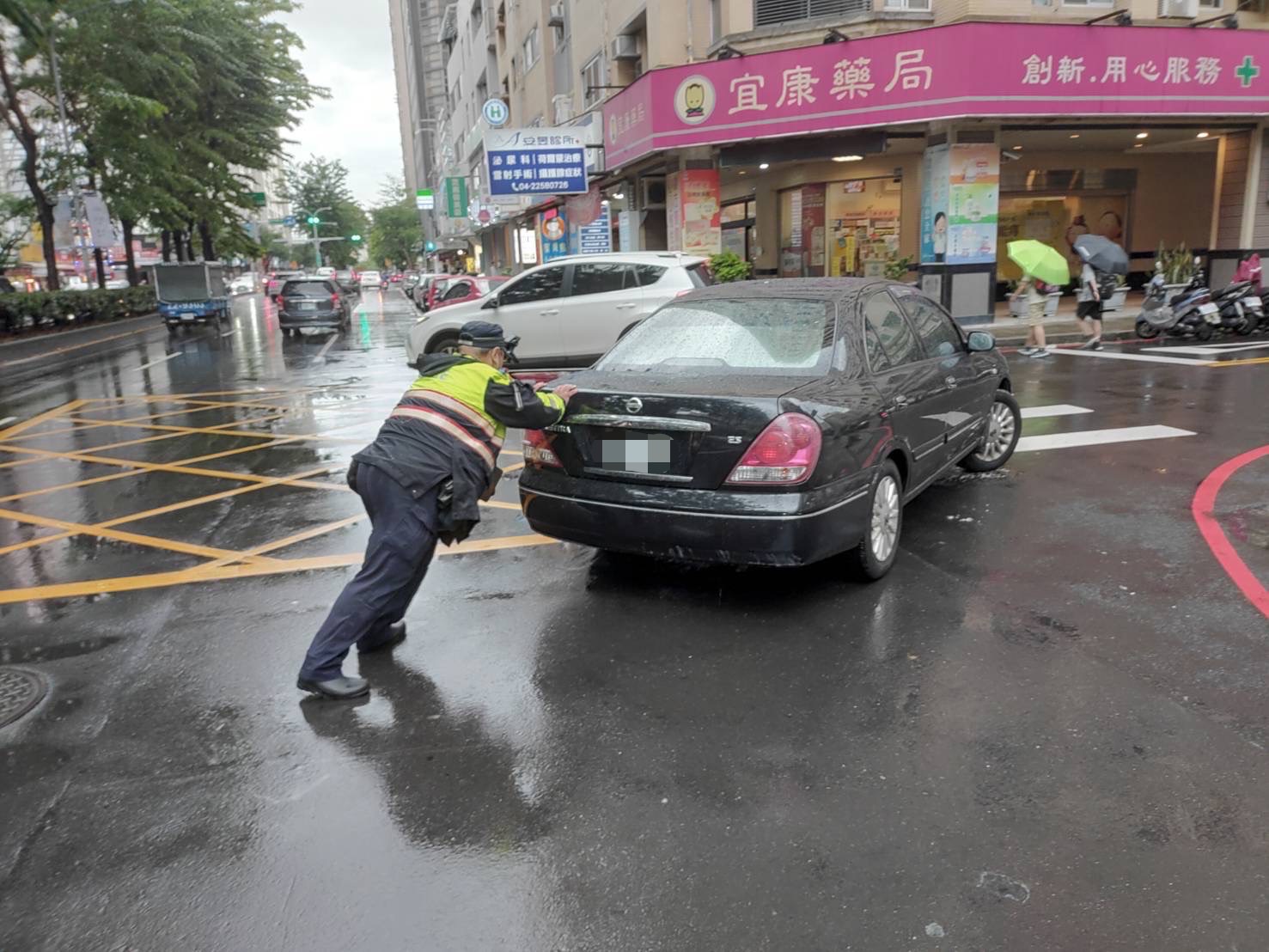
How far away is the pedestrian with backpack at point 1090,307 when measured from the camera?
14.4 metres

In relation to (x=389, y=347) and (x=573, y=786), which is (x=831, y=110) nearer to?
(x=389, y=347)

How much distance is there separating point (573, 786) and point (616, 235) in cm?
2522

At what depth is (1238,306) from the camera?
51.9ft

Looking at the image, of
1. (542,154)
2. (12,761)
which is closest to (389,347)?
(542,154)

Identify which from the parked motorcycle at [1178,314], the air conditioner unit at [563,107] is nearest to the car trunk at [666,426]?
the parked motorcycle at [1178,314]

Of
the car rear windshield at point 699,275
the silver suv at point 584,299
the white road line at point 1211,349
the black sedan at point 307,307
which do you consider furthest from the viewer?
the black sedan at point 307,307

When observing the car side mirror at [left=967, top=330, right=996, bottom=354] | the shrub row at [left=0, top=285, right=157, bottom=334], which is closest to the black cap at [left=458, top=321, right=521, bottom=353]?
the car side mirror at [left=967, top=330, right=996, bottom=354]

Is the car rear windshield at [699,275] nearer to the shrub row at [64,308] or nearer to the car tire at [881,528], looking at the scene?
the car tire at [881,528]

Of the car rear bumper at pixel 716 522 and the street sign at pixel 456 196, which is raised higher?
the street sign at pixel 456 196

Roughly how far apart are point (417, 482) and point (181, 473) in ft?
19.2

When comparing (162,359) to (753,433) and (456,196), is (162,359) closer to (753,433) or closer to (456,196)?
Result: (753,433)

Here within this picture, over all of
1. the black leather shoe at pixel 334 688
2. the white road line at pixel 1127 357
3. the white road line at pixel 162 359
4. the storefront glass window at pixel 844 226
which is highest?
the storefront glass window at pixel 844 226

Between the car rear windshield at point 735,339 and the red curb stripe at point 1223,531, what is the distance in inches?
97.1

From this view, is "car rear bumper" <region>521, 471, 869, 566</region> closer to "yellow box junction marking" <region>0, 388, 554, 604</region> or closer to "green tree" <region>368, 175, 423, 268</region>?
"yellow box junction marking" <region>0, 388, 554, 604</region>
